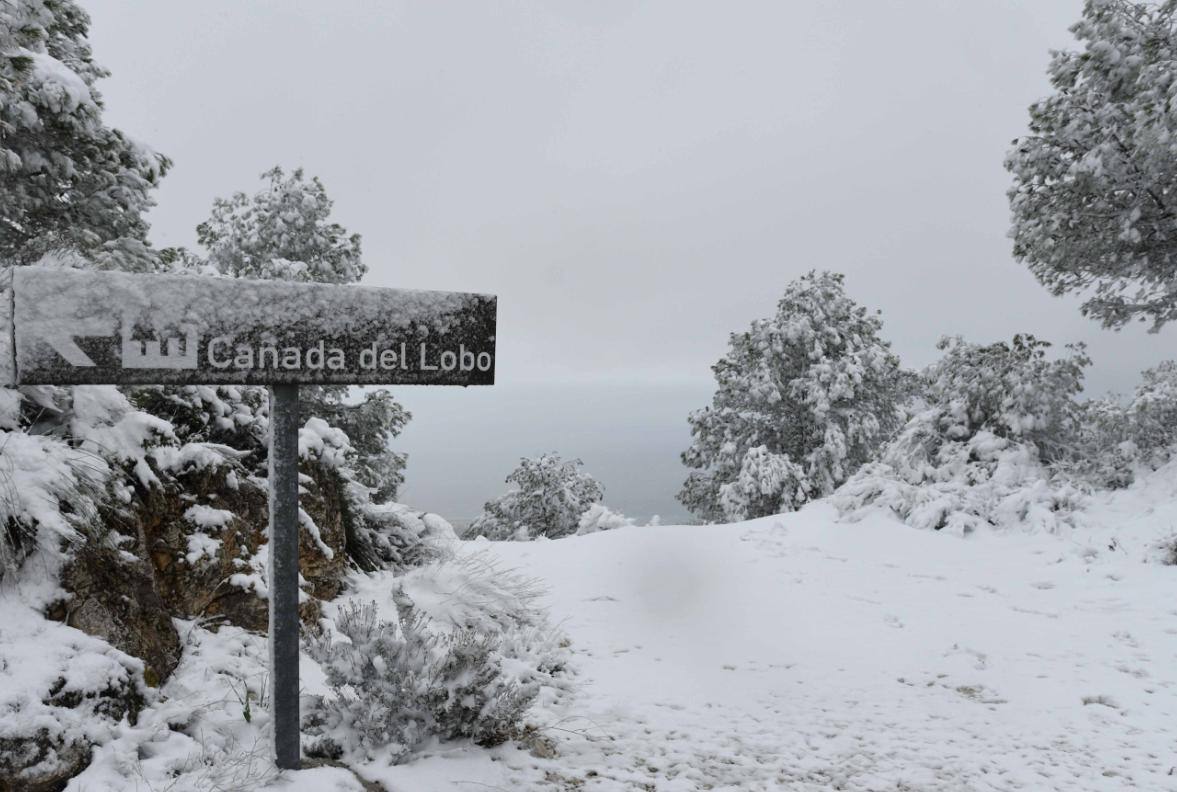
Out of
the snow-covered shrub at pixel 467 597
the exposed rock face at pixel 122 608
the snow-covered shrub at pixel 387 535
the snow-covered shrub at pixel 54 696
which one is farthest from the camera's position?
the snow-covered shrub at pixel 387 535

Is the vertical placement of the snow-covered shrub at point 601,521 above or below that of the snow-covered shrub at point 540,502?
above

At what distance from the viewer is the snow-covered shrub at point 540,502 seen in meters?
26.0

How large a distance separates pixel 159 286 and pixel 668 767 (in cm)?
316

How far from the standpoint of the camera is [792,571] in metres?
7.93

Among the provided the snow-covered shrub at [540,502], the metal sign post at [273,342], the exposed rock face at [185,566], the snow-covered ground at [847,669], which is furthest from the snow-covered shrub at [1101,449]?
the snow-covered shrub at [540,502]

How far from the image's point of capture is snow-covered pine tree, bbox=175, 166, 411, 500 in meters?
16.2

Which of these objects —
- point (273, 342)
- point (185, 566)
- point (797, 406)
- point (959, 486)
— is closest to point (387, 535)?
point (185, 566)

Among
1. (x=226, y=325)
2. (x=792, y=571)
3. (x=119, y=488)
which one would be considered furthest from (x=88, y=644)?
(x=792, y=571)

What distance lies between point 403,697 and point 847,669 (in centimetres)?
340

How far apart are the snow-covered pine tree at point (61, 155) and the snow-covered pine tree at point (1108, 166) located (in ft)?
38.9

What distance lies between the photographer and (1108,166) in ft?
31.2

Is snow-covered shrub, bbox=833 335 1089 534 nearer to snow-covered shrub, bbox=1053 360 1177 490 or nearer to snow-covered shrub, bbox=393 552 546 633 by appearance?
snow-covered shrub, bbox=1053 360 1177 490

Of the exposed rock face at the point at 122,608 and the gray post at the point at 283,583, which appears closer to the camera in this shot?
the gray post at the point at 283,583

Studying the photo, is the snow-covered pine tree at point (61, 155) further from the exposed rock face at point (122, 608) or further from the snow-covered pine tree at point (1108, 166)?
the snow-covered pine tree at point (1108, 166)
